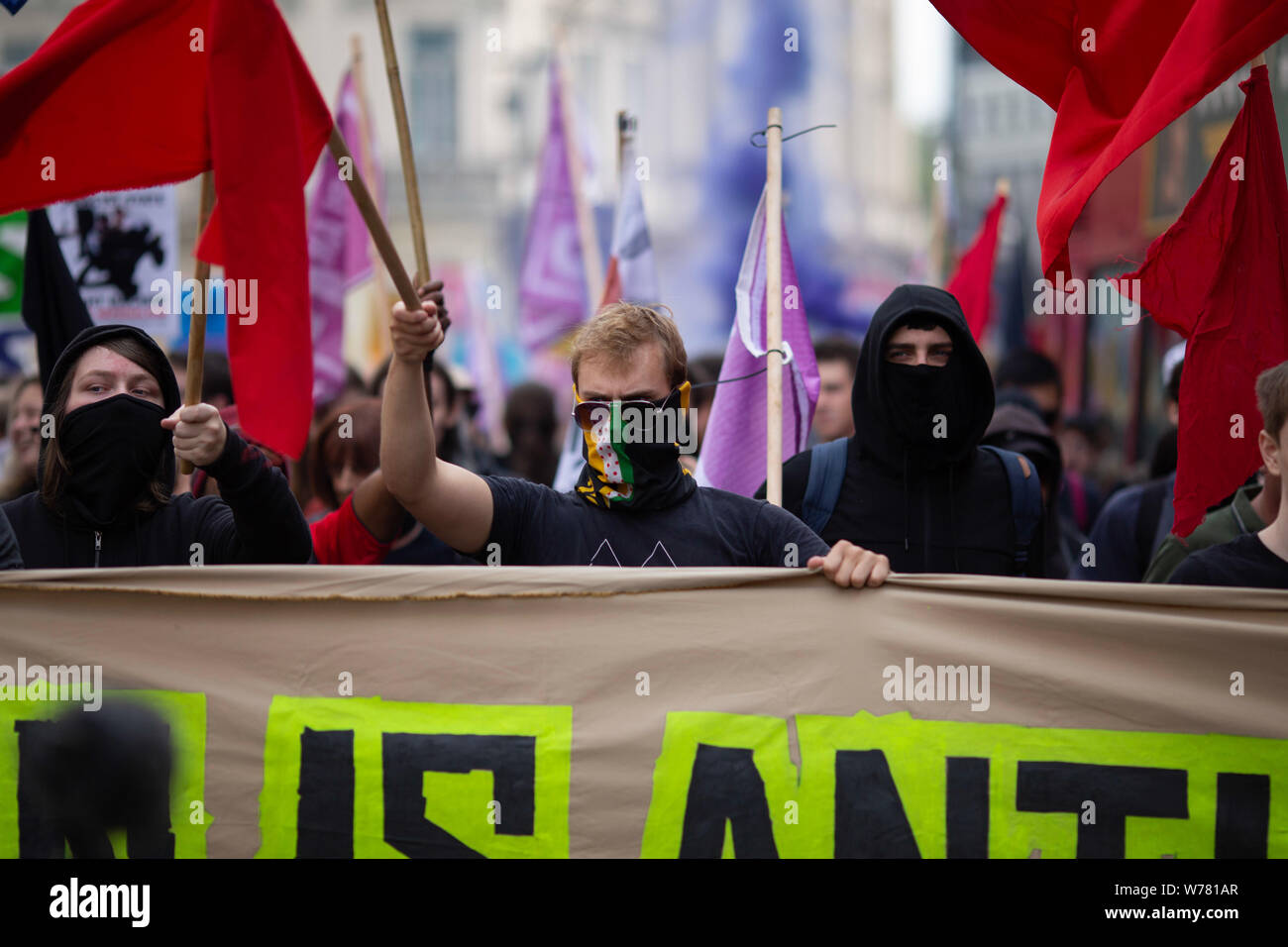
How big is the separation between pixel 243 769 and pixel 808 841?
120 centimetres

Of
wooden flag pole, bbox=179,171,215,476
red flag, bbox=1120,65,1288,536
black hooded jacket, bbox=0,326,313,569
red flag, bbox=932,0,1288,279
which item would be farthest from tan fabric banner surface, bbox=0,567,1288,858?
red flag, bbox=932,0,1288,279

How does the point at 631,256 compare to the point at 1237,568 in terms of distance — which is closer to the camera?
the point at 1237,568

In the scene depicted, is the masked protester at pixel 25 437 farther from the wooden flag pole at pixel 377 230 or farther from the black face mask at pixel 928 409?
the black face mask at pixel 928 409

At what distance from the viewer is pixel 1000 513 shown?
3.59 meters

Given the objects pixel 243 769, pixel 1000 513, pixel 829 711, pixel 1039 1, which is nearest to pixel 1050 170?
pixel 1039 1

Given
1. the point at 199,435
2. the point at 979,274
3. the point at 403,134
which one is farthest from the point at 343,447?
the point at 979,274

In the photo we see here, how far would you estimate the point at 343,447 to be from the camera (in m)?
4.56

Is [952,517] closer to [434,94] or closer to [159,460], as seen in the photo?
[159,460]

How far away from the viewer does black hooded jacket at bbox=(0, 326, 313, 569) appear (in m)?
3.18

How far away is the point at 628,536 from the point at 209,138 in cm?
152

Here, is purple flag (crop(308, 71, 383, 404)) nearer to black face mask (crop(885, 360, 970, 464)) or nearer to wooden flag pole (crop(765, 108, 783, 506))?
wooden flag pole (crop(765, 108, 783, 506))

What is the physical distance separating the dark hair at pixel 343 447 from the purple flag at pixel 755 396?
3.41 feet

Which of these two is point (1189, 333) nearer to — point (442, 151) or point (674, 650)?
point (674, 650)

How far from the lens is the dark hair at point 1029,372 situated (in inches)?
251
